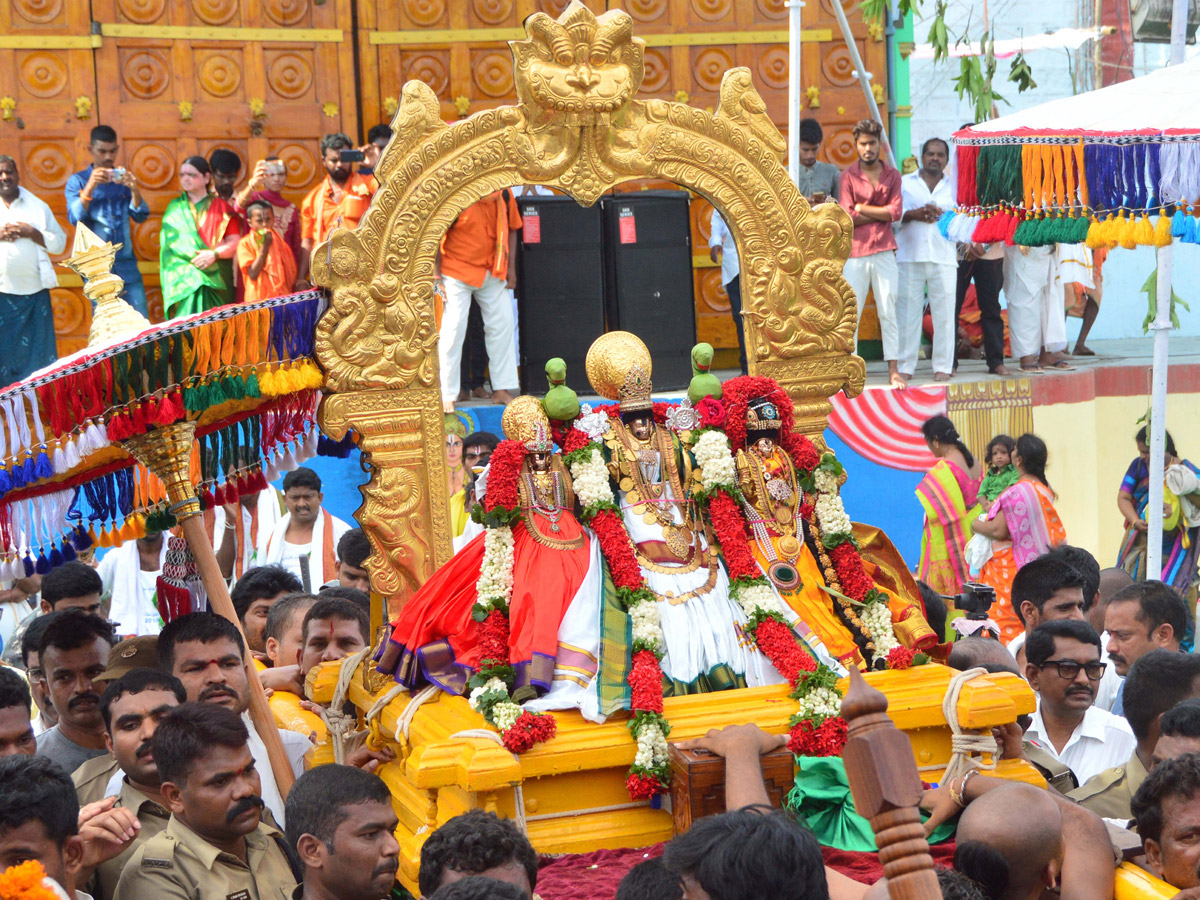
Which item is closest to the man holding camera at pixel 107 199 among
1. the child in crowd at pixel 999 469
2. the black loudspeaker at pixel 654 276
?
the black loudspeaker at pixel 654 276

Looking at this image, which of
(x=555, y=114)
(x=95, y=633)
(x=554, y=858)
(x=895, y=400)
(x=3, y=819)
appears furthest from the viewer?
(x=895, y=400)

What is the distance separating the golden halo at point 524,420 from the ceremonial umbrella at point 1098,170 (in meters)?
2.41

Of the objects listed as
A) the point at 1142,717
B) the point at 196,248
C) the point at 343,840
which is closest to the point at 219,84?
the point at 196,248

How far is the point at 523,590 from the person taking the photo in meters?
4.72

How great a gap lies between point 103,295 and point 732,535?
7.11 feet

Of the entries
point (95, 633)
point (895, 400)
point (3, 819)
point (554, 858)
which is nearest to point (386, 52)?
point (895, 400)

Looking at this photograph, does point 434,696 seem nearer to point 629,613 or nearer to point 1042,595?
point 629,613

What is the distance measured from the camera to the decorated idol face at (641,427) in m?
5.13

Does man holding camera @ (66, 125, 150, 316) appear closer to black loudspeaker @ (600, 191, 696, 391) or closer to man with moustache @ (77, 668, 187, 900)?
black loudspeaker @ (600, 191, 696, 391)

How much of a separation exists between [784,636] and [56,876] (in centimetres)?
239

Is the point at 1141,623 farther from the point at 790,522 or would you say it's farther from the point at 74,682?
the point at 74,682

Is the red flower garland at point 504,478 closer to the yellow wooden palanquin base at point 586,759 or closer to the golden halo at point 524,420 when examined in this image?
the golden halo at point 524,420

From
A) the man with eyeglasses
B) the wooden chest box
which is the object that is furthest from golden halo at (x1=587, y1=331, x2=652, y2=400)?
the man with eyeglasses

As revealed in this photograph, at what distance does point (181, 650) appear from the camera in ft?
14.7
